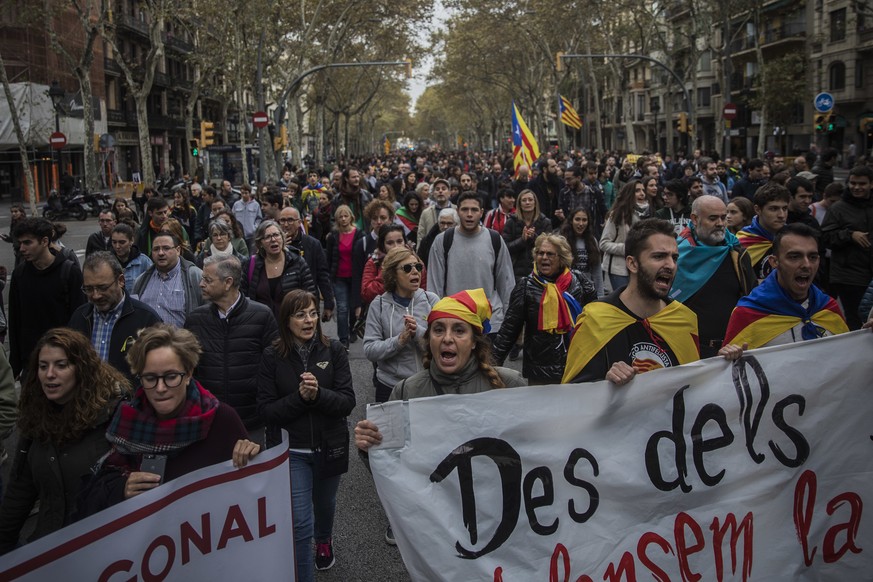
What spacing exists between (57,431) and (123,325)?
1675mm

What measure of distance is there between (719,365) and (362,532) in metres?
2.36

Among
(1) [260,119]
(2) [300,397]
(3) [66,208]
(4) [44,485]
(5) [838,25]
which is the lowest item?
(4) [44,485]

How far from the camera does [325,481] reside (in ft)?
14.2

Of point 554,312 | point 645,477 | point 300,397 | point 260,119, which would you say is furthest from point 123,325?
point 260,119

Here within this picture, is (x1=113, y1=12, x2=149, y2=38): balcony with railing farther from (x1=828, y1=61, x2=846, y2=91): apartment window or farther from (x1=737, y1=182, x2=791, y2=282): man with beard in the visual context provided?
(x1=737, y1=182, x2=791, y2=282): man with beard

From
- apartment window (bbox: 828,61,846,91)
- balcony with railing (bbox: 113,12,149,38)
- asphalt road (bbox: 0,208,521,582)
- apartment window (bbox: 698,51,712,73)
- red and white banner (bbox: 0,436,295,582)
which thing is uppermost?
balcony with railing (bbox: 113,12,149,38)

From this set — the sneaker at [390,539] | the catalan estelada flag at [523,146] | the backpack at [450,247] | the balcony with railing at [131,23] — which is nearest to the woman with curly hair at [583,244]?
the backpack at [450,247]

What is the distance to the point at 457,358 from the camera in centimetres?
377

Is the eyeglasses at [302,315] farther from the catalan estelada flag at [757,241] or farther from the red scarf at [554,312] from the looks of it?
the catalan estelada flag at [757,241]

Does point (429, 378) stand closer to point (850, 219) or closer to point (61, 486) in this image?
point (61, 486)

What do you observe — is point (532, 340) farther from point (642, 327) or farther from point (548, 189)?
point (548, 189)

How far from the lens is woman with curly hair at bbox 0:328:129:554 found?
3422 mm

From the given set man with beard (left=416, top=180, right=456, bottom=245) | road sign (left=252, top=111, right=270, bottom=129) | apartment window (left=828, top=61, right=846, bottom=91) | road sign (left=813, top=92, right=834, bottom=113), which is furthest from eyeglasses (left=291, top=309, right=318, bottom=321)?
apartment window (left=828, top=61, right=846, bottom=91)

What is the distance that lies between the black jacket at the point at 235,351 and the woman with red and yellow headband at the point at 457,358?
1260 millimetres
